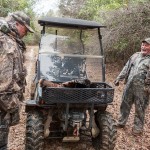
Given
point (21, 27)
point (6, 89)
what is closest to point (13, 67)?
point (6, 89)

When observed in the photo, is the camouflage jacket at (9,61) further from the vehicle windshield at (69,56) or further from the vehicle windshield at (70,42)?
the vehicle windshield at (70,42)

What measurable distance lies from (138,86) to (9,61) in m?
3.35

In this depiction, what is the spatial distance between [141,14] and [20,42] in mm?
8221

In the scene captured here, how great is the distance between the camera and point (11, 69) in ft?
13.7

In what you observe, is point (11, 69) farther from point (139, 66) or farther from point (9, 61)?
point (139, 66)

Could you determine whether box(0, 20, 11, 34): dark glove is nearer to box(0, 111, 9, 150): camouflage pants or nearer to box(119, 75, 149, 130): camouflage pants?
box(0, 111, 9, 150): camouflage pants

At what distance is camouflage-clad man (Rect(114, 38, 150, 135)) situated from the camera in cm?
676

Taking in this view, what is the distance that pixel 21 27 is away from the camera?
4449mm

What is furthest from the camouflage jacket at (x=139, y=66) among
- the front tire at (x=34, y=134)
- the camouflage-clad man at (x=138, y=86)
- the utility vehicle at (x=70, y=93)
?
the front tire at (x=34, y=134)

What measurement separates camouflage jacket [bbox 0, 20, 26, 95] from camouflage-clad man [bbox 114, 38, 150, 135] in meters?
3.05

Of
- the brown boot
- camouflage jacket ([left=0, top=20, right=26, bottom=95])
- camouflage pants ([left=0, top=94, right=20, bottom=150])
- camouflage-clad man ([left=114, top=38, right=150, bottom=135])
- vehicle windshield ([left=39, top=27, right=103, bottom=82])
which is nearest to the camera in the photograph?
camouflage jacket ([left=0, top=20, right=26, bottom=95])

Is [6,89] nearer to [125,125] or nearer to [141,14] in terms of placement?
[125,125]

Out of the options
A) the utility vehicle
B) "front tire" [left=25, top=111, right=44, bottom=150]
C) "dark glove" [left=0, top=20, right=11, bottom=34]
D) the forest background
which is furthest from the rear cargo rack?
the forest background

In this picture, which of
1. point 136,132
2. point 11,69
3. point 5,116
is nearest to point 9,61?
point 11,69
